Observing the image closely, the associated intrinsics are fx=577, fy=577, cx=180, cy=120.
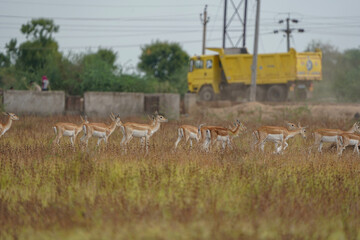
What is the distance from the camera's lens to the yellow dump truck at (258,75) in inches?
1331

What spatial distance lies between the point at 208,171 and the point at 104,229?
353cm

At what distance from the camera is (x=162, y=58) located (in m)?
68.9

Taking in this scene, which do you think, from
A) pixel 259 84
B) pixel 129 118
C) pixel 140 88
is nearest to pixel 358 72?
pixel 259 84

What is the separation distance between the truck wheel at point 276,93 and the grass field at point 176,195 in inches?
931

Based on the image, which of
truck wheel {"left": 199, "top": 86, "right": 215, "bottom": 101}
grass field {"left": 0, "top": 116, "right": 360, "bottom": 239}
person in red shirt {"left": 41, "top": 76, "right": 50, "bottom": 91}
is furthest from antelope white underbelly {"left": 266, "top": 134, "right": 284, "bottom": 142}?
truck wheel {"left": 199, "top": 86, "right": 215, "bottom": 101}

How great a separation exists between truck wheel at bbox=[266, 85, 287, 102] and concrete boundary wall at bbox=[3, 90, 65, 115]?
16.5m

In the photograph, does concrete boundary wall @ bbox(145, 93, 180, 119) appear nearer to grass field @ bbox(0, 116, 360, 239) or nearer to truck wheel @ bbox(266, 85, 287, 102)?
grass field @ bbox(0, 116, 360, 239)

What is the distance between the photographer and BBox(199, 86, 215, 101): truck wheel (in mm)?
36781

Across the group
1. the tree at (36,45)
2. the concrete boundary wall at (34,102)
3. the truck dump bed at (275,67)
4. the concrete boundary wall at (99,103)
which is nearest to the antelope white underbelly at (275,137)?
the concrete boundary wall at (99,103)

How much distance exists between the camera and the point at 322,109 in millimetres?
26875

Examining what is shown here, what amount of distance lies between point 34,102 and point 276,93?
58.4ft

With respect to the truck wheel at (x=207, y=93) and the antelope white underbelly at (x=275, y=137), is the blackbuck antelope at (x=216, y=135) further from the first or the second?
the truck wheel at (x=207, y=93)

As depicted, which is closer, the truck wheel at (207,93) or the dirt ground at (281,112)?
the dirt ground at (281,112)

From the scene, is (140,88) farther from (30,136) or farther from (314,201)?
(314,201)
